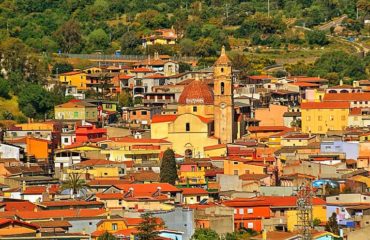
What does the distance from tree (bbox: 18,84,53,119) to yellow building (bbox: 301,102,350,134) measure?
13213mm

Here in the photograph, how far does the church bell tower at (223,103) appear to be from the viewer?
70.6 metres

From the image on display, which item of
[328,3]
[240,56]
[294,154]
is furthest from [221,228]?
[328,3]

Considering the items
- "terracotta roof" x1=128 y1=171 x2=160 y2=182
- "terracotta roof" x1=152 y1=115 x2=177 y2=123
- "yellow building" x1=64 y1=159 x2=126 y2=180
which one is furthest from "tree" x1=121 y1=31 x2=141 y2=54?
"terracotta roof" x1=128 y1=171 x2=160 y2=182

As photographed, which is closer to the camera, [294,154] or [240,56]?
[294,154]

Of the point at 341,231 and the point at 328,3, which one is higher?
the point at 328,3

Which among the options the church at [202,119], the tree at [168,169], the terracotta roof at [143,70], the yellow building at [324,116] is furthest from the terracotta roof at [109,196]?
the terracotta roof at [143,70]

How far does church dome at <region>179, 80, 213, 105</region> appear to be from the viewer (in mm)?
72500

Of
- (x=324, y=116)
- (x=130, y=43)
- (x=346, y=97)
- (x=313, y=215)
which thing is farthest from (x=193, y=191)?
(x=130, y=43)

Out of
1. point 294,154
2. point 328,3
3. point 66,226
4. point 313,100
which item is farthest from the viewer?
point 328,3

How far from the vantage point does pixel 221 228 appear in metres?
48.3

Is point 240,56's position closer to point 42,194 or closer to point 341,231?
point 42,194

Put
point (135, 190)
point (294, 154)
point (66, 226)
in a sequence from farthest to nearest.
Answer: point (294, 154)
point (135, 190)
point (66, 226)

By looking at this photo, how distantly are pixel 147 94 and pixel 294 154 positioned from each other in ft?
66.7

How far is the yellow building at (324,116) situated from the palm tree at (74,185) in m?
16.9
